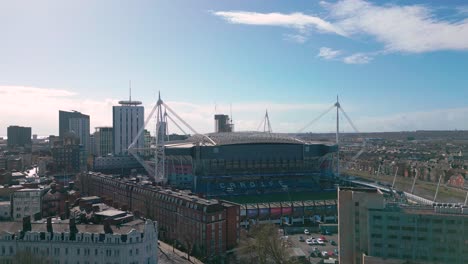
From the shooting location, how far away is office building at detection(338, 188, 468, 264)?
20.9 metres

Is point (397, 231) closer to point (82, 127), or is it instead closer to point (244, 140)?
point (244, 140)

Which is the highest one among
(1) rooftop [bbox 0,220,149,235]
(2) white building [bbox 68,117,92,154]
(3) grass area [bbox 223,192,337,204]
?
(2) white building [bbox 68,117,92,154]

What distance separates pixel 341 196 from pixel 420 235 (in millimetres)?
4508

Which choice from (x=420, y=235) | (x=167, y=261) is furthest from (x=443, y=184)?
(x=167, y=261)

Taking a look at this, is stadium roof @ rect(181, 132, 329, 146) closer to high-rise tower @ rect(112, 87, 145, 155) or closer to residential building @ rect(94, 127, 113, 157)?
high-rise tower @ rect(112, 87, 145, 155)

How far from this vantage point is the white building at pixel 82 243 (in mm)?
20469

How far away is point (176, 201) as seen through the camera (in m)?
30.0

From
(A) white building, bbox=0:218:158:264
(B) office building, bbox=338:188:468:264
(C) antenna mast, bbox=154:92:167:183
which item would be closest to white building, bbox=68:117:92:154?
(C) antenna mast, bbox=154:92:167:183

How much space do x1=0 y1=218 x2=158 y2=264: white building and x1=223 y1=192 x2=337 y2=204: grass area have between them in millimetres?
26533

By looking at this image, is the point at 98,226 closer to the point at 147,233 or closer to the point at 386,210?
the point at 147,233

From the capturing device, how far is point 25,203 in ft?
108

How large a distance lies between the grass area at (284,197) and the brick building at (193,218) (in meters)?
15.7

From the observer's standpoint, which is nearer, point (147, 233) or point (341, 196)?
point (147, 233)

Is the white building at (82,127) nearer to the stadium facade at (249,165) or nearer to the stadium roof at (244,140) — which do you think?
the stadium roof at (244,140)
